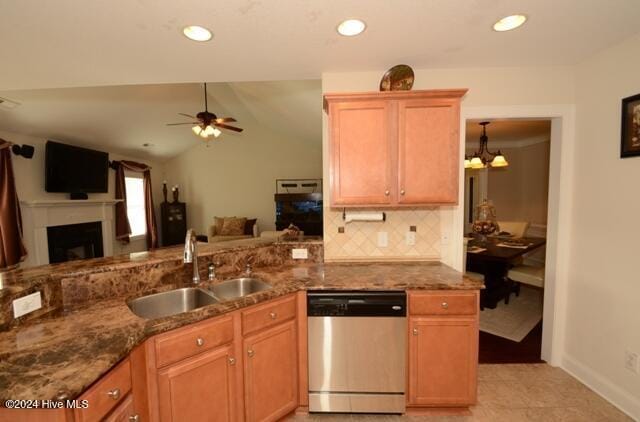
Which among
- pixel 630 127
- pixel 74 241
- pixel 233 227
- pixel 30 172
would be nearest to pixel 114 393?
pixel 630 127

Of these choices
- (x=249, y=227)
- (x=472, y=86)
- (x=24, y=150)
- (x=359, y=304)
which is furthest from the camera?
(x=249, y=227)

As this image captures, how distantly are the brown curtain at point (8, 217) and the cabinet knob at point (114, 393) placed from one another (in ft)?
14.1

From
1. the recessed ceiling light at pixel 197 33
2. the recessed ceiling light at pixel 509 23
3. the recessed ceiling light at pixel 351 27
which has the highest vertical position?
the recessed ceiling light at pixel 509 23

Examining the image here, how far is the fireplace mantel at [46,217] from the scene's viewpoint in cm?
409

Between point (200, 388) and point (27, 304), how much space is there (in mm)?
929

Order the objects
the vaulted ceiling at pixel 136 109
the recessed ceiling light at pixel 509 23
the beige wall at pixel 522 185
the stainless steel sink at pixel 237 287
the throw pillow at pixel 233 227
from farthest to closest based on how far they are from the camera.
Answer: the throw pillow at pixel 233 227
the beige wall at pixel 522 185
the vaulted ceiling at pixel 136 109
the stainless steel sink at pixel 237 287
the recessed ceiling light at pixel 509 23

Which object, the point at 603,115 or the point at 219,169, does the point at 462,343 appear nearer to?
the point at 603,115

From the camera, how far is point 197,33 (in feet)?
5.27

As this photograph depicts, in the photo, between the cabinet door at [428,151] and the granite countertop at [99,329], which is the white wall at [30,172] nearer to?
the granite countertop at [99,329]

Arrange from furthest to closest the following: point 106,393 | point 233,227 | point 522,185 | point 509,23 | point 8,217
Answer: point 233,227, point 522,185, point 8,217, point 509,23, point 106,393

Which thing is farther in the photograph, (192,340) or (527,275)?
(527,275)

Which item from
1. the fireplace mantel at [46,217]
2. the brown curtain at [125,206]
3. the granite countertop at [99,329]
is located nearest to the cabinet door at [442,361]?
the granite countertop at [99,329]

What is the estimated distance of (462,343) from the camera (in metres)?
1.73

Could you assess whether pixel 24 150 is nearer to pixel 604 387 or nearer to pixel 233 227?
pixel 233 227
